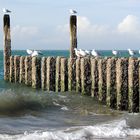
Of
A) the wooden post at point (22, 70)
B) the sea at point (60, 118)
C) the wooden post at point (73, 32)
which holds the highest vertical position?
the wooden post at point (73, 32)

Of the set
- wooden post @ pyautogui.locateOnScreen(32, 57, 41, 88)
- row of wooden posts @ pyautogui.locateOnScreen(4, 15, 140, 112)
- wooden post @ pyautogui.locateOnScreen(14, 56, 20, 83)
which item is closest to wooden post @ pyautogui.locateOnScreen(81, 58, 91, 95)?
row of wooden posts @ pyautogui.locateOnScreen(4, 15, 140, 112)

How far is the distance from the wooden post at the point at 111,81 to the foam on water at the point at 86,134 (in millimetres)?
4166

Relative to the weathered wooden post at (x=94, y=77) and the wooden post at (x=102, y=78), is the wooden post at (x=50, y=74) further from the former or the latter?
the wooden post at (x=102, y=78)

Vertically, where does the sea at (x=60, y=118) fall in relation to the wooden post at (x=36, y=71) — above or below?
below

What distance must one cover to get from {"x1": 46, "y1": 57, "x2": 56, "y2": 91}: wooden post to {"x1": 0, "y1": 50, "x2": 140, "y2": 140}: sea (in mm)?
436

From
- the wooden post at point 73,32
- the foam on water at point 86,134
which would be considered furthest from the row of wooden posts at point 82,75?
the foam on water at point 86,134

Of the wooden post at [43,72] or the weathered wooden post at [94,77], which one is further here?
the wooden post at [43,72]

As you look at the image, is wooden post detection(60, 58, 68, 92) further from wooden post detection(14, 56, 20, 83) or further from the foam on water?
the foam on water

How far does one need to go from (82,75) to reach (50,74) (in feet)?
8.40

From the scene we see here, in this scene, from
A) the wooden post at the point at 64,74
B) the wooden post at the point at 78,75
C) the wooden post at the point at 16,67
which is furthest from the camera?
the wooden post at the point at 16,67

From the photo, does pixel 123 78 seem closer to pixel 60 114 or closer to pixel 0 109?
pixel 60 114

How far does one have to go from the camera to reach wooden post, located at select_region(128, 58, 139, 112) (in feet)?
59.2

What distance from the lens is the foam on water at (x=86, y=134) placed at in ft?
44.2

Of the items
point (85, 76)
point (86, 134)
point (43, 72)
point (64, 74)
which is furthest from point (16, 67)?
point (86, 134)
